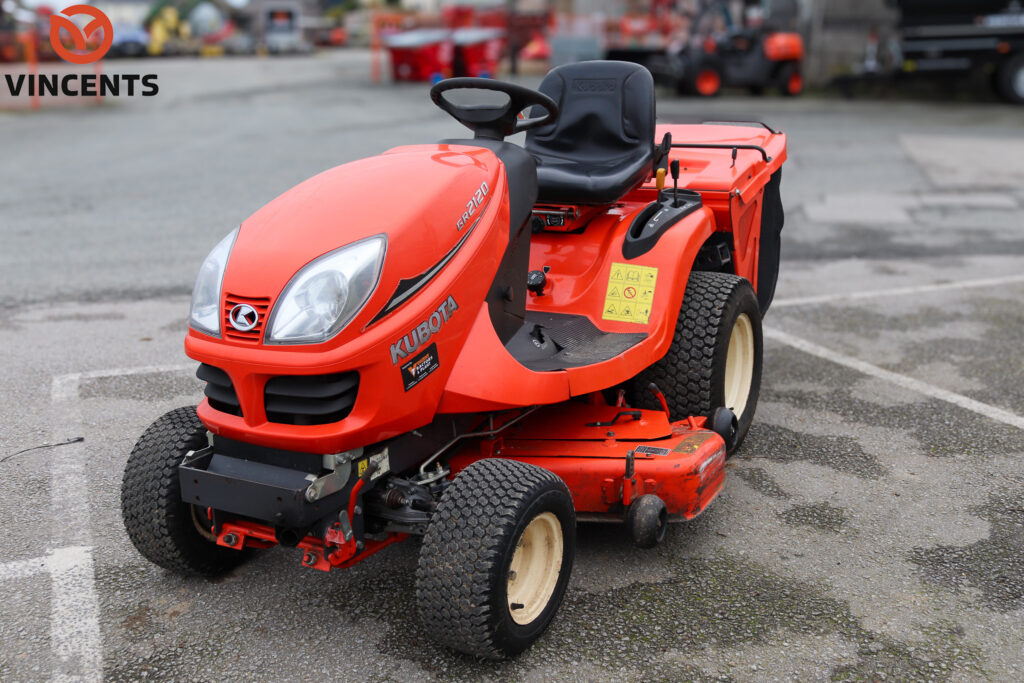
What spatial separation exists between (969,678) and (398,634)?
1.59 metres

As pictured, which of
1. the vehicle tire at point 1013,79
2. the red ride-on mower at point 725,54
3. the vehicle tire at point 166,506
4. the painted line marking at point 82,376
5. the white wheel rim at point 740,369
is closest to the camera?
the vehicle tire at point 166,506

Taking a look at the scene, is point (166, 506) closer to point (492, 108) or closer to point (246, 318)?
point (246, 318)

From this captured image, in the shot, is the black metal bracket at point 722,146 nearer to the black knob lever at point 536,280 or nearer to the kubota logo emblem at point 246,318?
the black knob lever at point 536,280

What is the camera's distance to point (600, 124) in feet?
14.0

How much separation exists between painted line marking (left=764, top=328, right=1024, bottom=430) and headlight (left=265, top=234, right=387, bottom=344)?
10.6 ft

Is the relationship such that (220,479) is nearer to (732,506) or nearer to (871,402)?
(732,506)

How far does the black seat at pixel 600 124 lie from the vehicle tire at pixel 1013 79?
14.5 metres

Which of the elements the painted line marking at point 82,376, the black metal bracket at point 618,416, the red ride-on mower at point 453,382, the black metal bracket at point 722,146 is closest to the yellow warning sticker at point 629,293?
the red ride-on mower at point 453,382

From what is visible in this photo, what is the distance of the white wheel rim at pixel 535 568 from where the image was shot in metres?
2.90

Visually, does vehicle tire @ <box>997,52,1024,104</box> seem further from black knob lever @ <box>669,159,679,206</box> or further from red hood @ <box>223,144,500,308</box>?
red hood @ <box>223,144,500,308</box>

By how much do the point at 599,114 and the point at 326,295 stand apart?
1950mm

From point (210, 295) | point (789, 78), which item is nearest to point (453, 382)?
point (210, 295)

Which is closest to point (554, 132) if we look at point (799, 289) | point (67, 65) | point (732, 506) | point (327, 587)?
point (732, 506)

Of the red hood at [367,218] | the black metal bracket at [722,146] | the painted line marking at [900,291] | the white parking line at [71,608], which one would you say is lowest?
the painted line marking at [900,291]
